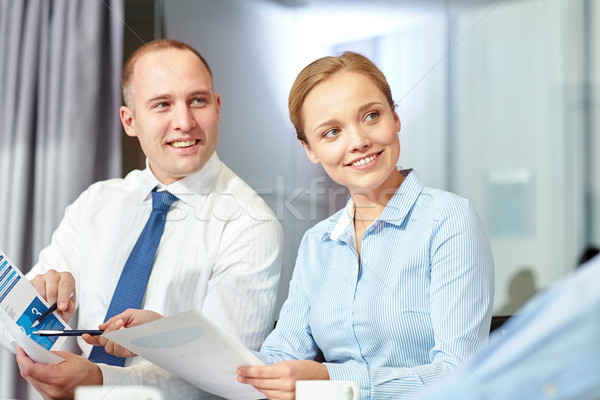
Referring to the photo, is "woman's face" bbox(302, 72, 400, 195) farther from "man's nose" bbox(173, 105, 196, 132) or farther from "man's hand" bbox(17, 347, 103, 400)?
"man's hand" bbox(17, 347, 103, 400)

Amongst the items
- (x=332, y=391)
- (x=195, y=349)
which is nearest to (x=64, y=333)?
(x=195, y=349)

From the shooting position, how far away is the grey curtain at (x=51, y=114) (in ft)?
5.03

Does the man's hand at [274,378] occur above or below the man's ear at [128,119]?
below

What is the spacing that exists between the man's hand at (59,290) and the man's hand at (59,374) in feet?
0.30

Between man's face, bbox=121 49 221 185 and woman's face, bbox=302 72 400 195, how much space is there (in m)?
0.32

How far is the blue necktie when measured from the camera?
1152mm

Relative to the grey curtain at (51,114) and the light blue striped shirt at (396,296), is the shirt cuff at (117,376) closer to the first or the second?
the light blue striped shirt at (396,296)

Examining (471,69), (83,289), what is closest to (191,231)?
(83,289)

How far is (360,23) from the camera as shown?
5.90ft

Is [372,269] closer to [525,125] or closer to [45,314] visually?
[45,314]

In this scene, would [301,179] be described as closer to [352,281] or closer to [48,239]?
[352,281]

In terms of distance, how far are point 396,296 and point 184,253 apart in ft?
1.57

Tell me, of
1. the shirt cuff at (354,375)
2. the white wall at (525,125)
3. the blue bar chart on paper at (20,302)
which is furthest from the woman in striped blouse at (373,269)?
the white wall at (525,125)

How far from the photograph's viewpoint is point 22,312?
875 mm
